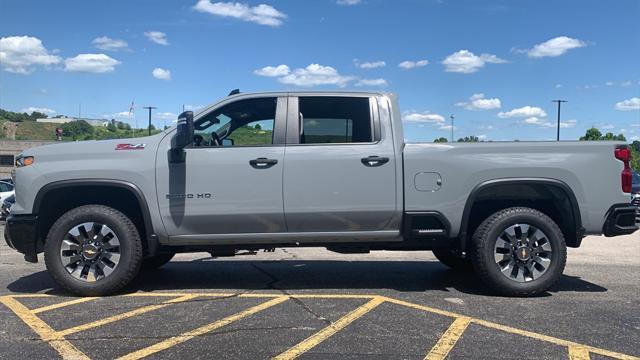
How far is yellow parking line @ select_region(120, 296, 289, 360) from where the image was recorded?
3.94 metres

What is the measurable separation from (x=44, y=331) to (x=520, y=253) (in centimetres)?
439

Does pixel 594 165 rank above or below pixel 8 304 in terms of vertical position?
above

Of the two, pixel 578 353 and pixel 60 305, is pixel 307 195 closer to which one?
pixel 60 305

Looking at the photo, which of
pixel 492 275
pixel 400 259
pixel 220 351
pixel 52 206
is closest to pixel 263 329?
pixel 220 351

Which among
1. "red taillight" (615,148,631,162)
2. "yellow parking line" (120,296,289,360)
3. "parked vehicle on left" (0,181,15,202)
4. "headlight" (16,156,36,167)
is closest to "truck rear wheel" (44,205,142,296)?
"headlight" (16,156,36,167)

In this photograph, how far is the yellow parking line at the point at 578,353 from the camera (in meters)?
3.88

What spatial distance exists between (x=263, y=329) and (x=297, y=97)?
248cm

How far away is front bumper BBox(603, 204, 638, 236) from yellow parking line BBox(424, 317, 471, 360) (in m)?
1.92

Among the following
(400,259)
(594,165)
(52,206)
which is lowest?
(400,259)

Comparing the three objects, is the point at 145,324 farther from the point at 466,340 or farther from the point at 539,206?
the point at 539,206

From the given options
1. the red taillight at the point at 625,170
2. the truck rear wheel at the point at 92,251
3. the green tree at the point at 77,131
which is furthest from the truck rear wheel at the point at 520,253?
the green tree at the point at 77,131

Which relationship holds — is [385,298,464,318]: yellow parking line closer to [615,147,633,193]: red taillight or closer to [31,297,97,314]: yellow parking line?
[615,147,633,193]: red taillight

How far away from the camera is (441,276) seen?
6.85 metres

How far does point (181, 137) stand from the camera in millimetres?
5438
